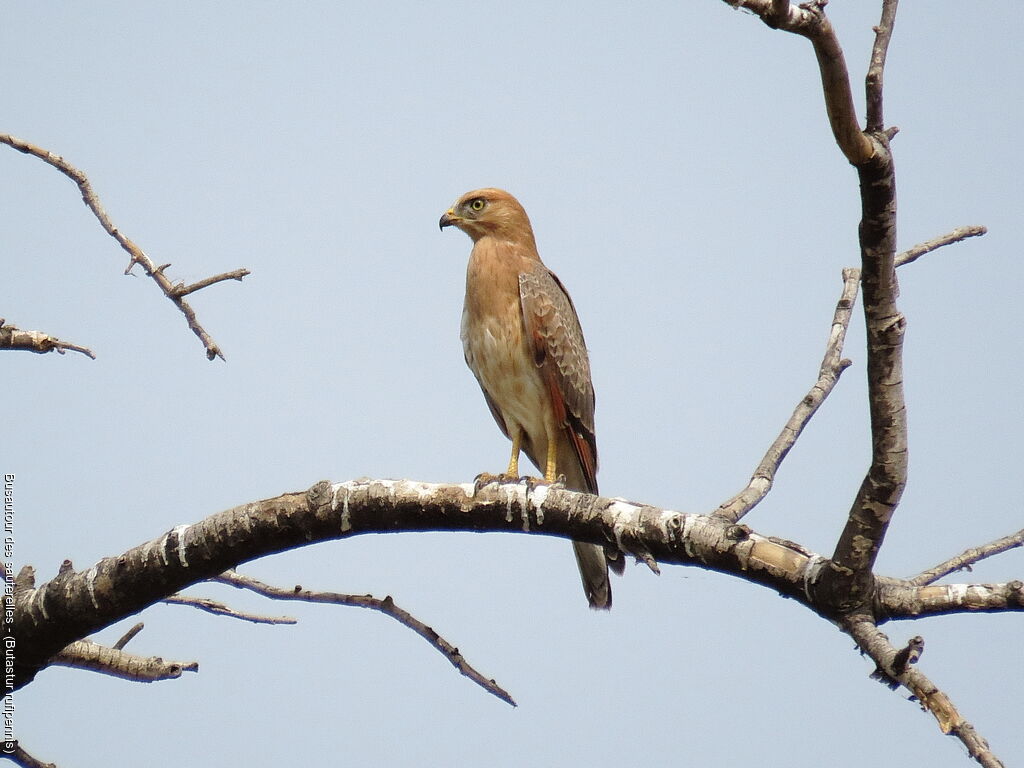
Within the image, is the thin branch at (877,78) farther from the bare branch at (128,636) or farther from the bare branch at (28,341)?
the bare branch at (128,636)

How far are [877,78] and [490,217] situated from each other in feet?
14.2

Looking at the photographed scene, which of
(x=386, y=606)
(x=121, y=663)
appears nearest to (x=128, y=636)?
(x=121, y=663)

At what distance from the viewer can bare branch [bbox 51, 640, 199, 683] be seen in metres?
3.84

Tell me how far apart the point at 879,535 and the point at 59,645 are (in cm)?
256

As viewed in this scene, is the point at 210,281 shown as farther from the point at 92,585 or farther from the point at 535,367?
the point at 535,367

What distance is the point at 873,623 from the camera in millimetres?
2482

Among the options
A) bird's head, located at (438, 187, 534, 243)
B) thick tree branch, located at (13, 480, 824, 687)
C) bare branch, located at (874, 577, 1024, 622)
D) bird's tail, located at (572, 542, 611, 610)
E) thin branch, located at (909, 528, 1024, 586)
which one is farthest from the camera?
bird's head, located at (438, 187, 534, 243)

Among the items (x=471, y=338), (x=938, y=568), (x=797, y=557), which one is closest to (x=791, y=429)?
(x=938, y=568)

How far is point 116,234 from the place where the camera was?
3449mm

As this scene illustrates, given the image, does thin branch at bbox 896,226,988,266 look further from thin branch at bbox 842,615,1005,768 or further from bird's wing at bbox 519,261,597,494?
bird's wing at bbox 519,261,597,494

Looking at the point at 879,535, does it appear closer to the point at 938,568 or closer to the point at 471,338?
the point at 938,568

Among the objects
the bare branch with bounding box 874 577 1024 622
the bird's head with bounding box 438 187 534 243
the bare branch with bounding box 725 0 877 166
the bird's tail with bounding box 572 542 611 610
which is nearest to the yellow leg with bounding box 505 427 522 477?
the bird's tail with bounding box 572 542 611 610

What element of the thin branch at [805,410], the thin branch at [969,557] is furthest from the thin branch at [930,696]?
the thin branch at [805,410]

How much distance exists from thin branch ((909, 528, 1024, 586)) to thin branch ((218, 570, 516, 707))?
4.40 feet
